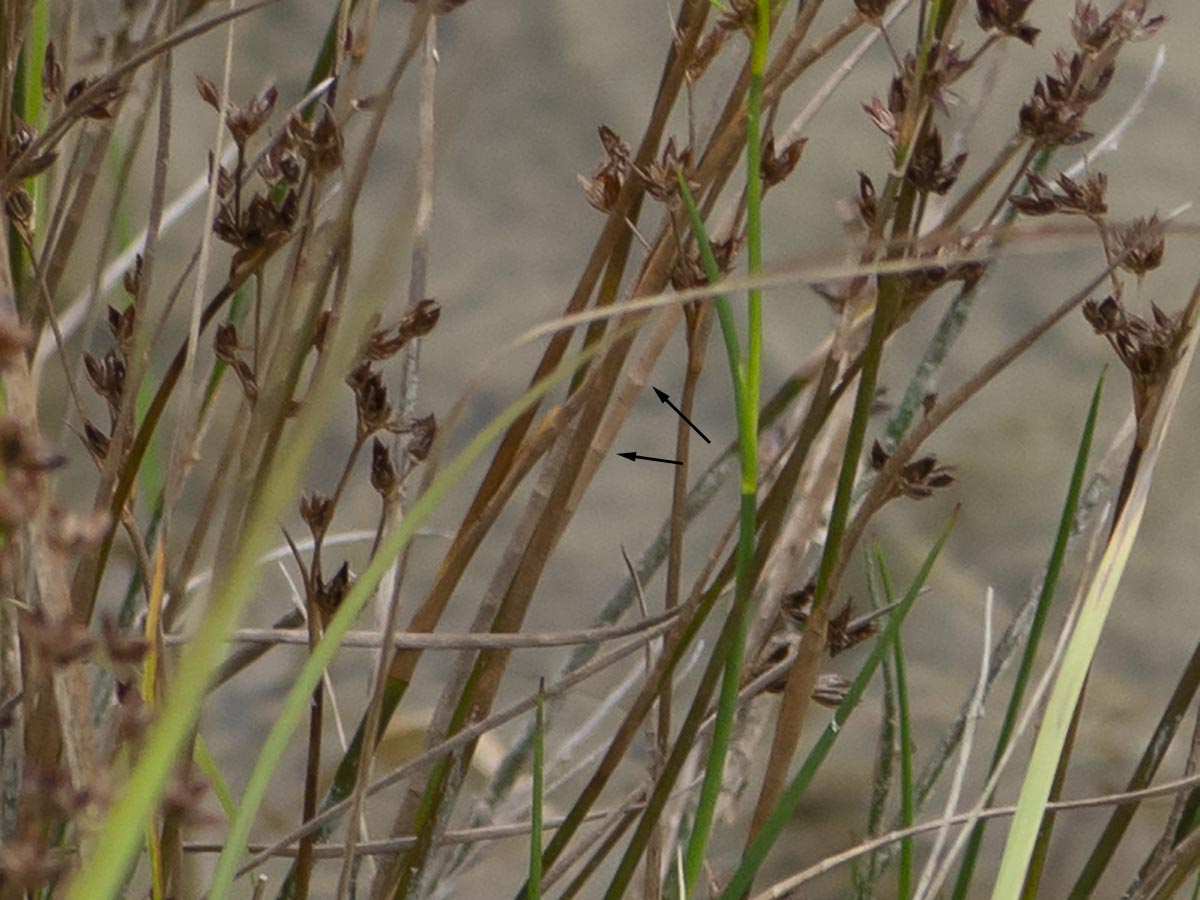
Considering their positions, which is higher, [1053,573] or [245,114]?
[245,114]

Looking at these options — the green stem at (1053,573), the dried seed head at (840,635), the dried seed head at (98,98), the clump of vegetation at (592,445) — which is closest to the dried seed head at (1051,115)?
the clump of vegetation at (592,445)

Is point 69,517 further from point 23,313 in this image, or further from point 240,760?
point 240,760

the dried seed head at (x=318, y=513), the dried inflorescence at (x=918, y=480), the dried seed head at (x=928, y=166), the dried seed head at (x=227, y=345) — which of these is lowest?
the dried seed head at (x=318, y=513)

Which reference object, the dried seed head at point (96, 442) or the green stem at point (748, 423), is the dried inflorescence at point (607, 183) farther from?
the dried seed head at point (96, 442)

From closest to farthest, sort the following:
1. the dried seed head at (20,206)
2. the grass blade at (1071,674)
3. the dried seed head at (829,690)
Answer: the grass blade at (1071,674), the dried seed head at (20,206), the dried seed head at (829,690)

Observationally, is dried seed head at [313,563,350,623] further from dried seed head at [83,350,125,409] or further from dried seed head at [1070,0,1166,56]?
dried seed head at [1070,0,1166,56]

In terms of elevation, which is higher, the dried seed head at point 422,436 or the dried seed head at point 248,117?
the dried seed head at point 248,117

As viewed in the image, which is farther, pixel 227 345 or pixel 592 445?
pixel 592 445

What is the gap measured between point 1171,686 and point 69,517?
125 centimetres

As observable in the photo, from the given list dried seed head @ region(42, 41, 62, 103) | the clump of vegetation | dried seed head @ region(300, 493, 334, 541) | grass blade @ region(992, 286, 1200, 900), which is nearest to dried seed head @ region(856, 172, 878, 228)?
the clump of vegetation

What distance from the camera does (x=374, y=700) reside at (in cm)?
47

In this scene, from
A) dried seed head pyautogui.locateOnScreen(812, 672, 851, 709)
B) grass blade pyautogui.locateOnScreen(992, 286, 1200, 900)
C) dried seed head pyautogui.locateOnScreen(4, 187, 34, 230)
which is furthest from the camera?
dried seed head pyautogui.locateOnScreen(812, 672, 851, 709)

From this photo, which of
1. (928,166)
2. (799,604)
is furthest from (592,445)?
(928,166)

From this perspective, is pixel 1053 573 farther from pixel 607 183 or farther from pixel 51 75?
pixel 51 75
